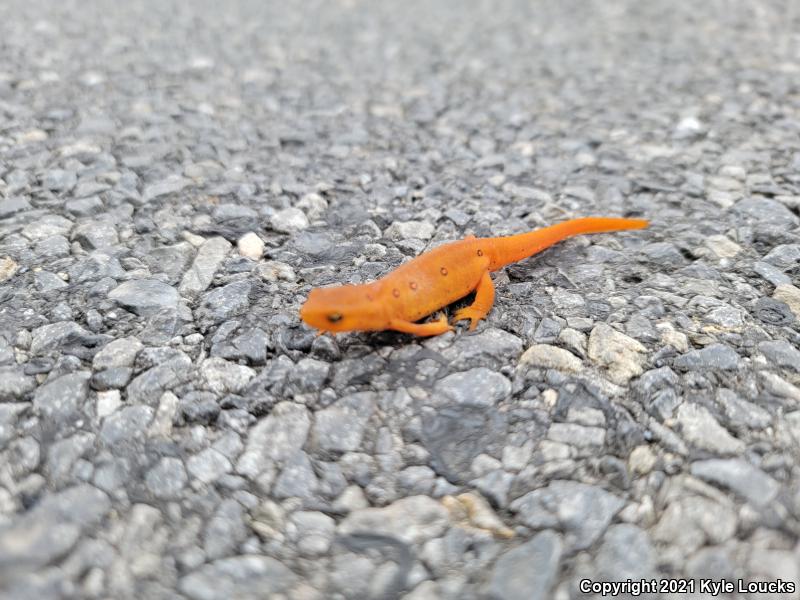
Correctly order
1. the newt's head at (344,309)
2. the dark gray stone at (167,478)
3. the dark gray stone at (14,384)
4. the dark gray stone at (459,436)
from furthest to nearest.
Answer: the newt's head at (344,309) → the dark gray stone at (14,384) → the dark gray stone at (459,436) → the dark gray stone at (167,478)

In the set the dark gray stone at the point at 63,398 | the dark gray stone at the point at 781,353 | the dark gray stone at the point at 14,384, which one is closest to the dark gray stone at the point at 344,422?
the dark gray stone at the point at 63,398

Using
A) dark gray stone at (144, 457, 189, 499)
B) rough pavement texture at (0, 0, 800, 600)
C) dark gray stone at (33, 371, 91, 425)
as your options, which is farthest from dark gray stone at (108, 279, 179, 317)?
dark gray stone at (144, 457, 189, 499)

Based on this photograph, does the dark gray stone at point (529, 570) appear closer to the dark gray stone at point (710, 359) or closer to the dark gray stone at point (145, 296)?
the dark gray stone at point (710, 359)

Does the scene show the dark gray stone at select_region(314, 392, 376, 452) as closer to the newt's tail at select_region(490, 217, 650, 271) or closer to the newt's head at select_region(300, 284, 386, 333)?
the newt's head at select_region(300, 284, 386, 333)

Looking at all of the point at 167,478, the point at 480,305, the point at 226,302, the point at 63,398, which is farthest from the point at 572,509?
the point at 63,398

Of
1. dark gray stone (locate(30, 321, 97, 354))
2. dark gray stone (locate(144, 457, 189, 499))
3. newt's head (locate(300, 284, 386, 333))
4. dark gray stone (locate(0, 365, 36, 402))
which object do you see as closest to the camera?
dark gray stone (locate(144, 457, 189, 499))

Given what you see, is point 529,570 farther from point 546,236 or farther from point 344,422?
point 546,236

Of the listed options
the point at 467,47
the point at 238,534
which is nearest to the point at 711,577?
the point at 238,534
